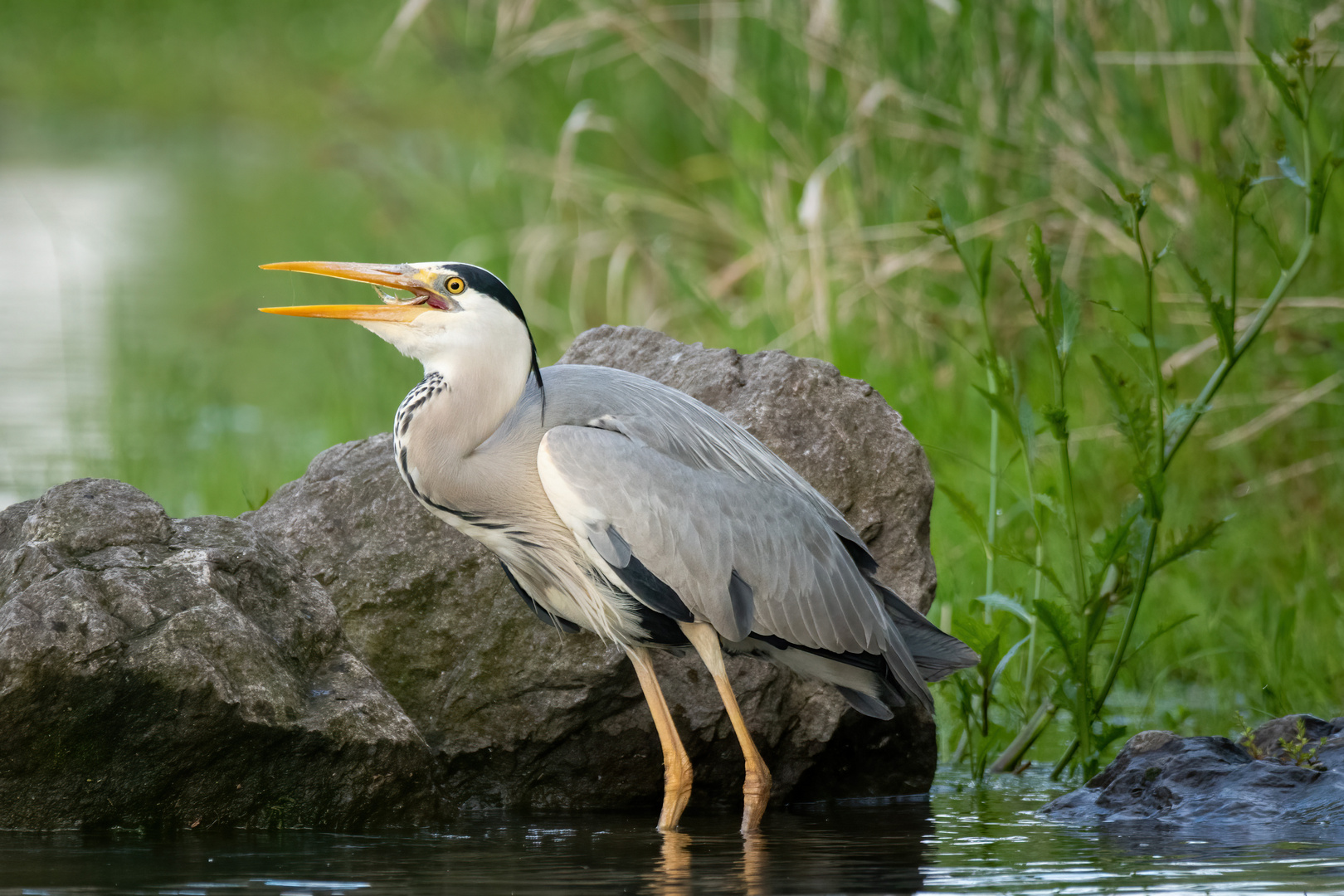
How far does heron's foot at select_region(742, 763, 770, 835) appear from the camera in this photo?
476 centimetres

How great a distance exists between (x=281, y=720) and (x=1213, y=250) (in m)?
5.15

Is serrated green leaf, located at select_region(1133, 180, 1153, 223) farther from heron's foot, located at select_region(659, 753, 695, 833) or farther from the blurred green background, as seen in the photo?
heron's foot, located at select_region(659, 753, 695, 833)

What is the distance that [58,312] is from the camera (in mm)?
14008

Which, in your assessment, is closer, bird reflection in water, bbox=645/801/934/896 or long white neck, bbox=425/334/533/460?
bird reflection in water, bbox=645/801/934/896

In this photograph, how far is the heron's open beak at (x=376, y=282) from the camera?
4699 millimetres

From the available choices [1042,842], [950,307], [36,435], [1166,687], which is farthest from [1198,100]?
[36,435]

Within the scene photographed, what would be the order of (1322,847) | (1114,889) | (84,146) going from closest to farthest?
(1114,889) → (1322,847) → (84,146)

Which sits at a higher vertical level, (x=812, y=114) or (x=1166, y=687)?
(x=812, y=114)

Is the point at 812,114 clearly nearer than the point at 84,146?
Yes

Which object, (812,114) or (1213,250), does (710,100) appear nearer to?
(812,114)

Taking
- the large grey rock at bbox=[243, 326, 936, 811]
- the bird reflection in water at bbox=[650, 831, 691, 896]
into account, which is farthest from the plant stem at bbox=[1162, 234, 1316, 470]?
the bird reflection in water at bbox=[650, 831, 691, 896]

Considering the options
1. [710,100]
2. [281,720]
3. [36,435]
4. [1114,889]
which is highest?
[710,100]

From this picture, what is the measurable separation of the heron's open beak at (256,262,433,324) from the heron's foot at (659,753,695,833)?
1.44 meters

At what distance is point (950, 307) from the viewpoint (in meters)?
8.63
